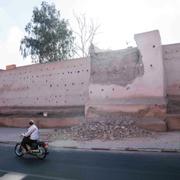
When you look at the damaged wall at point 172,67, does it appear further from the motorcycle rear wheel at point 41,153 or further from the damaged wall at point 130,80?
the motorcycle rear wheel at point 41,153

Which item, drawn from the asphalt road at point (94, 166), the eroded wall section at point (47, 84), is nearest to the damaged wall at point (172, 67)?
the eroded wall section at point (47, 84)

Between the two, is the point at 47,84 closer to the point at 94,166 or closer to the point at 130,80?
the point at 130,80

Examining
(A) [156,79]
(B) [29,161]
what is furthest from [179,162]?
(A) [156,79]

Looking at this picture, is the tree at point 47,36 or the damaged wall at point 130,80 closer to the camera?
the damaged wall at point 130,80

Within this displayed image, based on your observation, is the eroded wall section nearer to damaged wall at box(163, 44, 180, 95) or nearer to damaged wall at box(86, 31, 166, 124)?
damaged wall at box(86, 31, 166, 124)

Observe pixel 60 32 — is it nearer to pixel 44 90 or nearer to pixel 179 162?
pixel 44 90

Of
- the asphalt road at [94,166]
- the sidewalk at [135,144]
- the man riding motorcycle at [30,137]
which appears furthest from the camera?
the sidewalk at [135,144]

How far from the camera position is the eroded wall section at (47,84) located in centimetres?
2269

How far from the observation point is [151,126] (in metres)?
16.8

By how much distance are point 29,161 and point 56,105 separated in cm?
1210

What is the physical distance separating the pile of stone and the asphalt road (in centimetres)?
336

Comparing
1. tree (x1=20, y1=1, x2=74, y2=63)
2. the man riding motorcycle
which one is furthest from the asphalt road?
tree (x1=20, y1=1, x2=74, y2=63)

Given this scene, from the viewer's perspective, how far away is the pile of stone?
16.3 m

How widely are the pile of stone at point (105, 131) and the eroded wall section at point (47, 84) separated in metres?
4.45
